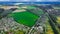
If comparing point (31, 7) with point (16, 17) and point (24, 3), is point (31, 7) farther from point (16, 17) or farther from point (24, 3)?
point (16, 17)

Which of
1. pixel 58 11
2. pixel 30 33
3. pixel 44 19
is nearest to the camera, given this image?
pixel 30 33

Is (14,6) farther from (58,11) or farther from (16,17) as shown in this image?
(58,11)

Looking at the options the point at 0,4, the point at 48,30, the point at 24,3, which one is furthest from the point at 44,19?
the point at 0,4

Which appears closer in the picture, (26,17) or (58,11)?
(26,17)

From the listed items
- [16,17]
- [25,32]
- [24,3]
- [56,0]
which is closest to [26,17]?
[16,17]

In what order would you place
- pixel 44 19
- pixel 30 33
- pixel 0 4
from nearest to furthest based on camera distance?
pixel 30 33 → pixel 44 19 → pixel 0 4

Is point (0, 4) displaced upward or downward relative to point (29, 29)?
upward
